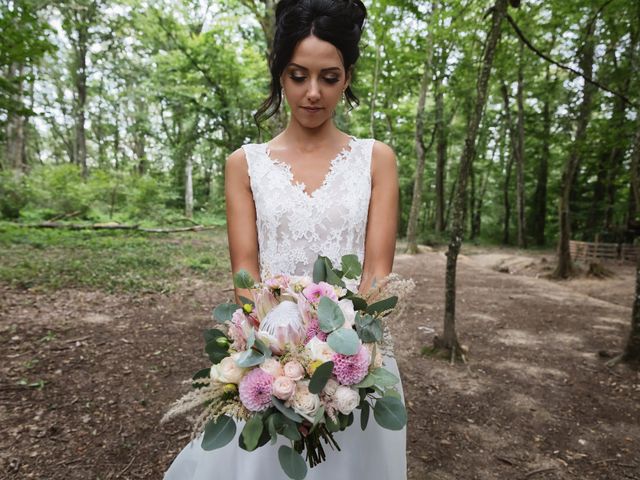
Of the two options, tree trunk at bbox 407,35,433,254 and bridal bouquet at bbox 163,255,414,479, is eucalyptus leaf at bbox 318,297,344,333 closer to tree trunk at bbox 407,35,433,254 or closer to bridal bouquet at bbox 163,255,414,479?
bridal bouquet at bbox 163,255,414,479

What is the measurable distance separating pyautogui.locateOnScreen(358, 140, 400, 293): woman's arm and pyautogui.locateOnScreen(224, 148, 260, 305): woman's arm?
56 centimetres

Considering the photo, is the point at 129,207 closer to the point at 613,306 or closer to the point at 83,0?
the point at 83,0

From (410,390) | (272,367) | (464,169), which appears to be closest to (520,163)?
(464,169)

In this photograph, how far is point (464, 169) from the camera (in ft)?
16.2

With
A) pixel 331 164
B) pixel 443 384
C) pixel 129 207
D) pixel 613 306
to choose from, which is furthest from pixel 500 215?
pixel 331 164

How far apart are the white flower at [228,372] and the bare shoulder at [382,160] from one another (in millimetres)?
1209

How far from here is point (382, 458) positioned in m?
1.65

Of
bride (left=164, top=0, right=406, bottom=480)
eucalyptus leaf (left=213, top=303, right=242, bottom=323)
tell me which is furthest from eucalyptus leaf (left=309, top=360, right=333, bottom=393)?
bride (left=164, top=0, right=406, bottom=480)

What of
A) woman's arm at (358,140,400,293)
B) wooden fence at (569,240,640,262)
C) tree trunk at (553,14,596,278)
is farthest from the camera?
wooden fence at (569,240,640,262)

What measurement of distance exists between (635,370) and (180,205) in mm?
27282

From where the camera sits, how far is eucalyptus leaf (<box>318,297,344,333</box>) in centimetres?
117

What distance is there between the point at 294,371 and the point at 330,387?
118 mm

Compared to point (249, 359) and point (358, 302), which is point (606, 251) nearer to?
point (358, 302)

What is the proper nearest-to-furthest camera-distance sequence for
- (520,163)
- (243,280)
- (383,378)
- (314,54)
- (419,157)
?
(383,378) < (243,280) < (314,54) < (419,157) < (520,163)
